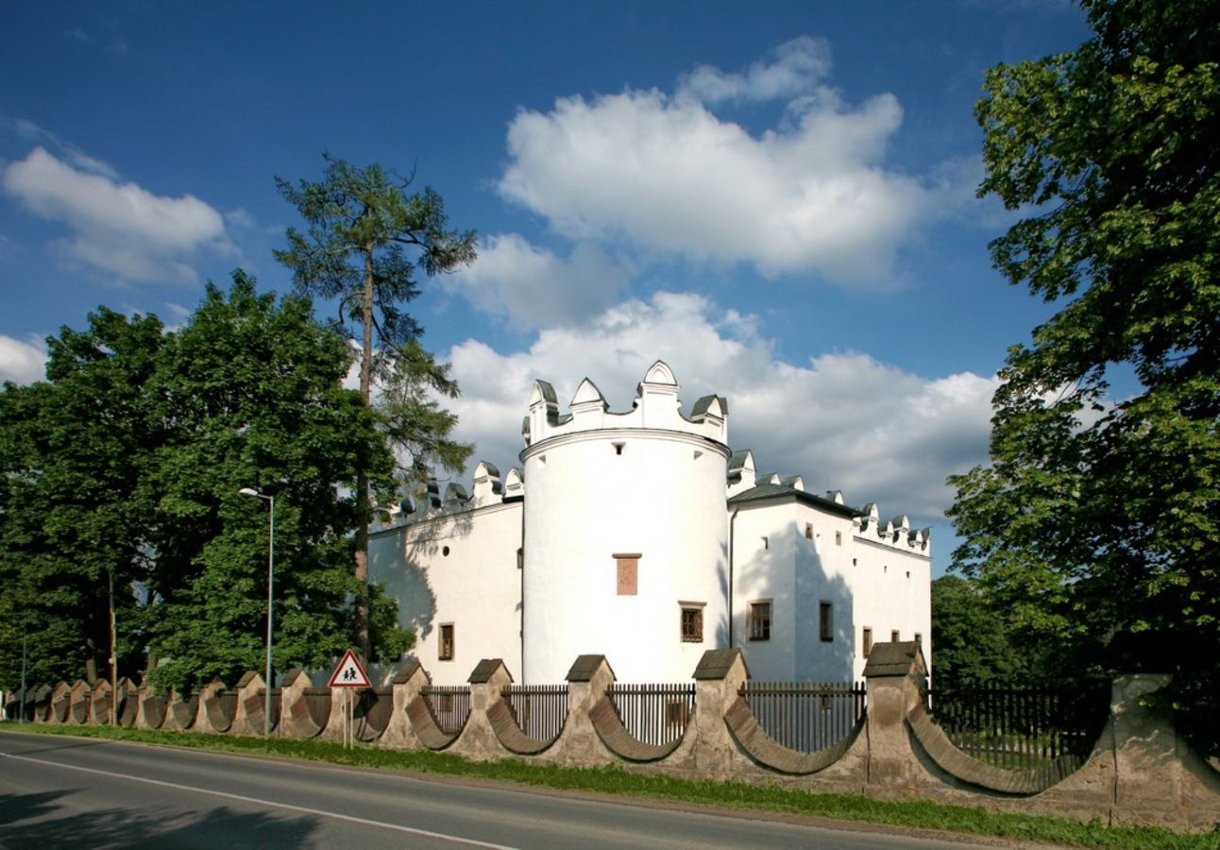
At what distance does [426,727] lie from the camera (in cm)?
2397

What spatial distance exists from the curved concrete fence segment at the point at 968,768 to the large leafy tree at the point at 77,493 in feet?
87.5

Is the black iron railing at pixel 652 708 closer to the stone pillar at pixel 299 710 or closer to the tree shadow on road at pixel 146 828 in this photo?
the tree shadow on road at pixel 146 828

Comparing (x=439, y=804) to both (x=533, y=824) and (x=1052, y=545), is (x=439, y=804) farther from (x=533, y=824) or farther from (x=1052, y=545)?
(x=1052, y=545)

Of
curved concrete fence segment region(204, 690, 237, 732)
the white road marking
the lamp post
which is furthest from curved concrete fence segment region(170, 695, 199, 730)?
the white road marking

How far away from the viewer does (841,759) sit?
600 inches

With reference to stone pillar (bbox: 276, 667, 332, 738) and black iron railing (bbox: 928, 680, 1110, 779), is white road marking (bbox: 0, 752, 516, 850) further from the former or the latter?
stone pillar (bbox: 276, 667, 332, 738)

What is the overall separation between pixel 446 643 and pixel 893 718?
2842cm

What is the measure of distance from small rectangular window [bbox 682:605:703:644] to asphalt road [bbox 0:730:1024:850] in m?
13.0

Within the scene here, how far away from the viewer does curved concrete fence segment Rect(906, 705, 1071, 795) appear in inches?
505

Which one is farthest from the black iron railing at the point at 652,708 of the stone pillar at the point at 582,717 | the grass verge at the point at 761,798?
the grass verge at the point at 761,798

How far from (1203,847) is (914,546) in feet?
124

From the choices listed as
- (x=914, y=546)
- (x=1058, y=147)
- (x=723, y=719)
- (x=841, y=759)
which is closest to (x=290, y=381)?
(x=723, y=719)

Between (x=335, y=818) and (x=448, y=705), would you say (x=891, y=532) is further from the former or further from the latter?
(x=335, y=818)

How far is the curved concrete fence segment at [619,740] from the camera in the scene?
18.2m
